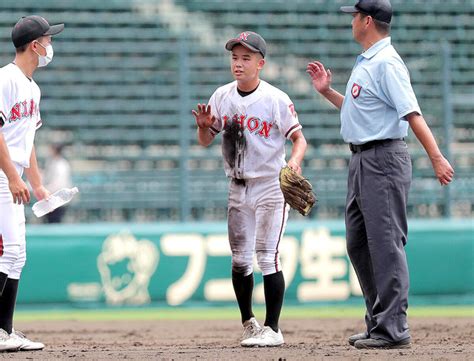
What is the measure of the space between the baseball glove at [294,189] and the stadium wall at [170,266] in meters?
4.46

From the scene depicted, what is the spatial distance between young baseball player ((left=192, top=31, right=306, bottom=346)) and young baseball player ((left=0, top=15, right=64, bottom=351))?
44.8 inches

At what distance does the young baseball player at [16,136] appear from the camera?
6684mm

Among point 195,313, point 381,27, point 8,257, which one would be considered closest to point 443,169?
point 381,27

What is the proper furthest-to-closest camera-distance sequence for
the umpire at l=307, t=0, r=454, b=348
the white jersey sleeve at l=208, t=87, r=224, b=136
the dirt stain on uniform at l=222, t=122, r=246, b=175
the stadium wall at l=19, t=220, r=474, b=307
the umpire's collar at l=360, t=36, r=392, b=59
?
the stadium wall at l=19, t=220, r=474, b=307, the white jersey sleeve at l=208, t=87, r=224, b=136, the dirt stain on uniform at l=222, t=122, r=246, b=175, the umpire's collar at l=360, t=36, r=392, b=59, the umpire at l=307, t=0, r=454, b=348

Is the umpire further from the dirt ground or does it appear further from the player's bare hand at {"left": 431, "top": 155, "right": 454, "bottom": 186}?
the player's bare hand at {"left": 431, "top": 155, "right": 454, "bottom": 186}

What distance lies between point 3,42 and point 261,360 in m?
9.99

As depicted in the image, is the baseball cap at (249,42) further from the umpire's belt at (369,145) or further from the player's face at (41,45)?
the player's face at (41,45)

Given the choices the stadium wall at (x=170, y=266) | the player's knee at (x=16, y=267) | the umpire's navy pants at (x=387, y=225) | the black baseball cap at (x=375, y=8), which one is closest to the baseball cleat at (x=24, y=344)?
the player's knee at (x=16, y=267)

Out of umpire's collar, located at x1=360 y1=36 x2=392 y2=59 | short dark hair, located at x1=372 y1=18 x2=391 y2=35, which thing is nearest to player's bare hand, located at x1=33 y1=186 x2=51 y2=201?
umpire's collar, located at x1=360 y1=36 x2=392 y2=59

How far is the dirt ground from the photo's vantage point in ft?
20.4

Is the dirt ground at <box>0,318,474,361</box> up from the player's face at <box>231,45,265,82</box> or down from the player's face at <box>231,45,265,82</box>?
down

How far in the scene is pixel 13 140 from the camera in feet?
22.1

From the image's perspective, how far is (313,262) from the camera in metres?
11.5

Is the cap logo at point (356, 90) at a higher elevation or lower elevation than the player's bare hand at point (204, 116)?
higher
